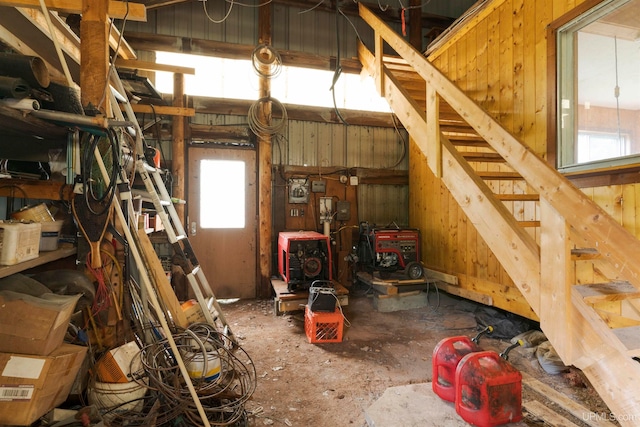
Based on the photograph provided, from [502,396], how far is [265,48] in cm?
475

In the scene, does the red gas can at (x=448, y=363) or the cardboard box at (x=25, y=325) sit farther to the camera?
the red gas can at (x=448, y=363)

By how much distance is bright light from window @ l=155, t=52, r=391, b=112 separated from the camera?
15.3ft

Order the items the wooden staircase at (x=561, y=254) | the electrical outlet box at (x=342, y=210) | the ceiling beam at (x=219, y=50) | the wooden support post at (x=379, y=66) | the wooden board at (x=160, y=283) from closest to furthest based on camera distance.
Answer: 1. the wooden staircase at (x=561, y=254)
2. the wooden board at (x=160, y=283)
3. the wooden support post at (x=379, y=66)
4. the ceiling beam at (x=219, y=50)
5. the electrical outlet box at (x=342, y=210)

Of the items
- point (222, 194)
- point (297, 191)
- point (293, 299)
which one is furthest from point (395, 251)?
point (222, 194)

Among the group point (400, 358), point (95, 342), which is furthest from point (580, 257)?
point (95, 342)

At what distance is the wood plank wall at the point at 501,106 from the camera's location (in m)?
2.93

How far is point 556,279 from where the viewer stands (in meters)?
1.50

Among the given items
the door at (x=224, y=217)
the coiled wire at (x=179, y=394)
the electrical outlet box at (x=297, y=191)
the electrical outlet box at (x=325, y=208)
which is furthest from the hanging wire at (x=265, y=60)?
the coiled wire at (x=179, y=394)

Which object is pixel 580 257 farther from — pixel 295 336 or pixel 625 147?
pixel 295 336

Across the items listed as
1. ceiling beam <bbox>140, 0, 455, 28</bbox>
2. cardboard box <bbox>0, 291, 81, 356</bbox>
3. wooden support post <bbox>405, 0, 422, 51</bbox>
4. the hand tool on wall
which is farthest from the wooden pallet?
ceiling beam <bbox>140, 0, 455, 28</bbox>

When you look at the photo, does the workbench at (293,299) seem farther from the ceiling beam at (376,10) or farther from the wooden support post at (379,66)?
the ceiling beam at (376,10)

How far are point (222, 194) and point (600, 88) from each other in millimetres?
4466

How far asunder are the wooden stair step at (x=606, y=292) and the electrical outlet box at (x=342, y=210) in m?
3.51

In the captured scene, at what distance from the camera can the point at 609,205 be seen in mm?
2494
